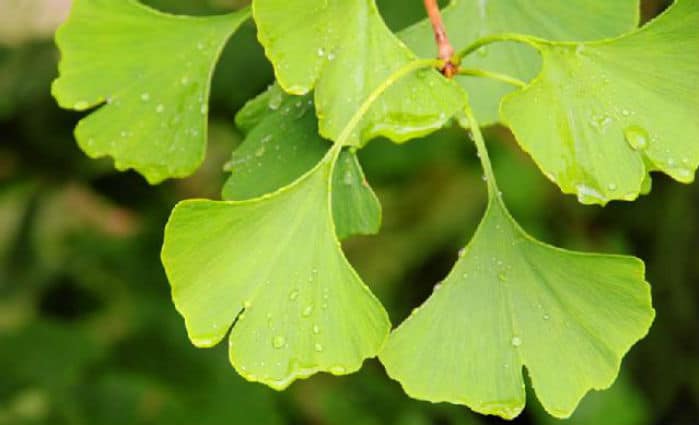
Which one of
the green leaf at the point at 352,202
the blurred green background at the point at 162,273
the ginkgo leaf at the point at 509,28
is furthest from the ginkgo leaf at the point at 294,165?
the blurred green background at the point at 162,273

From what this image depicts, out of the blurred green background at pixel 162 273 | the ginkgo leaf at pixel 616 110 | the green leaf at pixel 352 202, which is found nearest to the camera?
the ginkgo leaf at pixel 616 110

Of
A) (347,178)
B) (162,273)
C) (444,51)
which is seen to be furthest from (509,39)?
(162,273)

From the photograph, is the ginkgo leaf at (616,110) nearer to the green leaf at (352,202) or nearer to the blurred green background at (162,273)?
the green leaf at (352,202)

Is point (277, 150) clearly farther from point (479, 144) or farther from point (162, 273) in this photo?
point (162, 273)

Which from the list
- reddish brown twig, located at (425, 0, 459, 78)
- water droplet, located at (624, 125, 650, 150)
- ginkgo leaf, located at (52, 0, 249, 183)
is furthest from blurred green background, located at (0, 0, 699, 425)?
water droplet, located at (624, 125, 650, 150)

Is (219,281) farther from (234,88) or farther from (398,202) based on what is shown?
(398,202)
